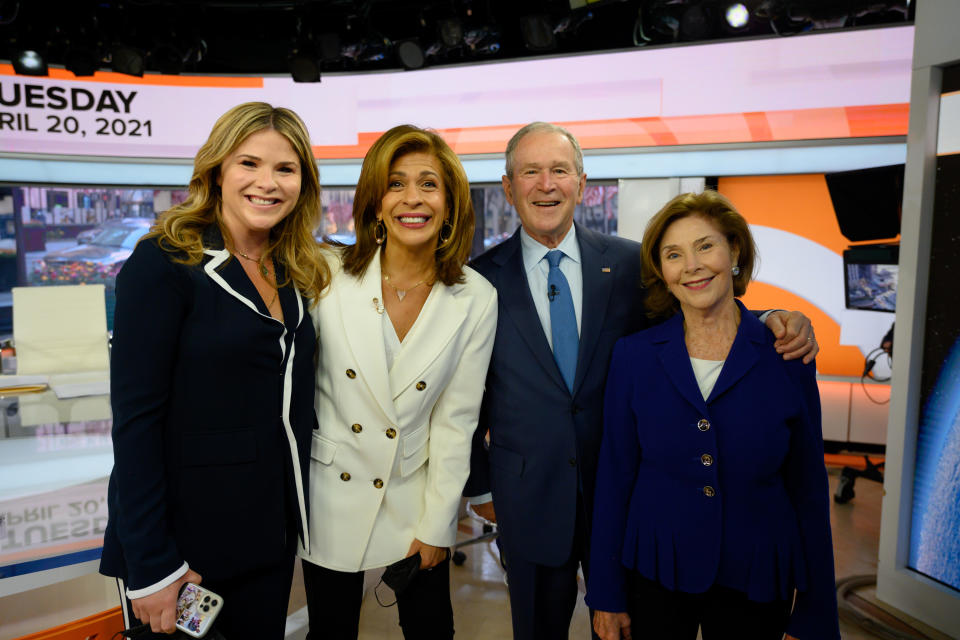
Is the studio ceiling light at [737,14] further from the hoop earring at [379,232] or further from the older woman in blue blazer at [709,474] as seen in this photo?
the hoop earring at [379,232]

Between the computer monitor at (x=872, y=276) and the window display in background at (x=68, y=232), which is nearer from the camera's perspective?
the computer monitor at (x=872, y=276)

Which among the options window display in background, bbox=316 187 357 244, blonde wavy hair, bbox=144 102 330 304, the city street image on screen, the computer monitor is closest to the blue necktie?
blonde wavy hair, bbox=144 102 330 304

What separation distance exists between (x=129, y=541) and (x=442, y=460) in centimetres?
79

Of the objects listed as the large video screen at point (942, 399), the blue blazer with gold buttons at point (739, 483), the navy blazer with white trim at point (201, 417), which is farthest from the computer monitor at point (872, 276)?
the navy blazer with white trim at point (201, 417)

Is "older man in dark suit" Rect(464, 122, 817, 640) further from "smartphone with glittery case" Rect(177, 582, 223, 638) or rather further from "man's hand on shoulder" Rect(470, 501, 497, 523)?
"smartphone with glittery case" Rect(177, 582, 223, 638)

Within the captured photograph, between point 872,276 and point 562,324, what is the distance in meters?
2.89

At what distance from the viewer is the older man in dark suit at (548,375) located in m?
→ 1.89

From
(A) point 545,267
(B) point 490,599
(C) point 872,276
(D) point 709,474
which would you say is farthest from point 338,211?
(D) point 709,474

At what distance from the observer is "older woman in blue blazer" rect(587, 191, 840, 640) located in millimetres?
1531

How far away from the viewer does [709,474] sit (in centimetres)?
153

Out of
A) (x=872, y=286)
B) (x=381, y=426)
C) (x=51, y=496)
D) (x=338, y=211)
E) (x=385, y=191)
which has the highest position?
(x=338, y=211)

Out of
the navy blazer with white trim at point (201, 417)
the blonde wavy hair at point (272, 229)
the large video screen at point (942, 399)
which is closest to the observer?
the navy blazer with white trim at point (201, 417)

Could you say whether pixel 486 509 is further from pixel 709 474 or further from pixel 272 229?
pixel 272 229

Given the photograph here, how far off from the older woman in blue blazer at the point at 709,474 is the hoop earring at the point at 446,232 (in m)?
0.60
